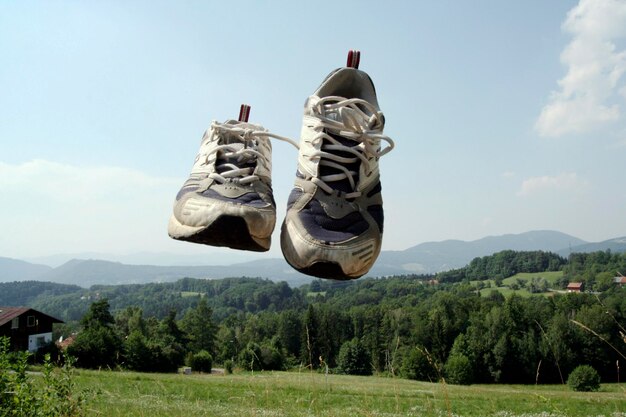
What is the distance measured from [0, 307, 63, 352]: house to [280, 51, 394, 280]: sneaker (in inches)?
2209

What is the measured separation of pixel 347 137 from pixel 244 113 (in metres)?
0.73

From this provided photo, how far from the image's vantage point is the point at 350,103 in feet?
7.97

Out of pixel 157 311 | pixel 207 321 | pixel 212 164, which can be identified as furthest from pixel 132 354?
pixel 157 311

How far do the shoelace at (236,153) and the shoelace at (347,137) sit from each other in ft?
1.22

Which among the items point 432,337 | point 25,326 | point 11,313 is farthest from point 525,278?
point 11,313

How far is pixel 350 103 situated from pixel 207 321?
3677 inches

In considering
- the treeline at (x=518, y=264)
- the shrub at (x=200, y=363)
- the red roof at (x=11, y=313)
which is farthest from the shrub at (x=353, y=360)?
the treeline at (x=518, y=264)

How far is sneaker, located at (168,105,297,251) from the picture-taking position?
245cm

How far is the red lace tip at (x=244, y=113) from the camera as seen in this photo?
283 centimetres

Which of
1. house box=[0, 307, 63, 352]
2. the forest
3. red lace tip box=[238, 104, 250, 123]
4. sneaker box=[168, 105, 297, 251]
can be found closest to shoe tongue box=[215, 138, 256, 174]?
sneaker box=[168, 105, 297, 251]

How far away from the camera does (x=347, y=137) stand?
97.3 inches

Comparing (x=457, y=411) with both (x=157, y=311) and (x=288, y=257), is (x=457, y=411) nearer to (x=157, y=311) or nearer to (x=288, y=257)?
(x=288, y=257)

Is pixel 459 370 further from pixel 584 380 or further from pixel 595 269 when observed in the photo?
pixel 595 269

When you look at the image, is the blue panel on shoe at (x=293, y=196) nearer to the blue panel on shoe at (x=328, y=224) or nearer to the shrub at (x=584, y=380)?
the blue panel on shoe at (x=328, y=224)
